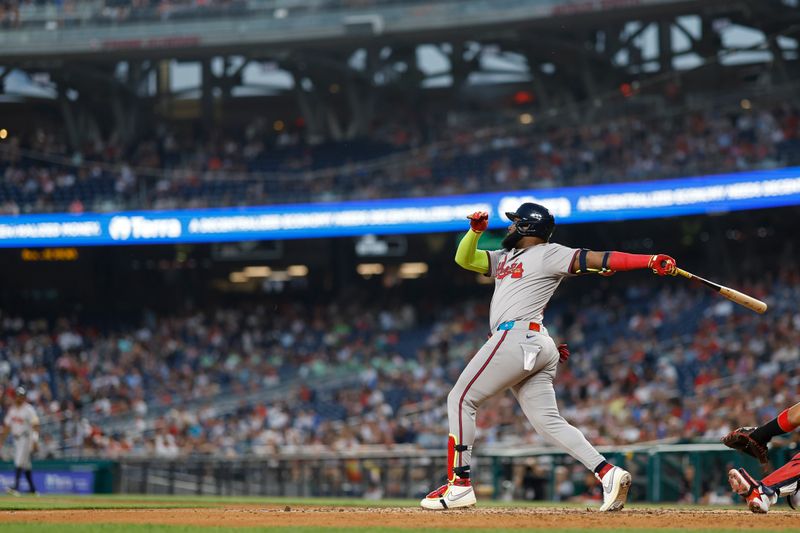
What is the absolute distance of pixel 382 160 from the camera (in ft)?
97.4

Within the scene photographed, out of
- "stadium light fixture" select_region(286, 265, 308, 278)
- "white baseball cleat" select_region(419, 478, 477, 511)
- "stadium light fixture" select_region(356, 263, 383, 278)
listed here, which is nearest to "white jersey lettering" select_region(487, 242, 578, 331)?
"white baseball cleat" select_region(419, 478, 477, 511)

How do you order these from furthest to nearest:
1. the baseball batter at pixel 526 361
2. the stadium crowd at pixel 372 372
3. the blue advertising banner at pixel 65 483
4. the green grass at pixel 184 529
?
the stadium crowd at pixel 372 372 < the blue advertising banner at pixel 65 483 < the baseball batter at pixel 526 361 < the green grass at pixel 184 529

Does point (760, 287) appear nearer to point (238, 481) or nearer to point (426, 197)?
point (426, 197)

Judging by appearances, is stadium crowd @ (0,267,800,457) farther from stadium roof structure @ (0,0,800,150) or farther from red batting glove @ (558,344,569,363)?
red batting glove @ (558,344,569,363)

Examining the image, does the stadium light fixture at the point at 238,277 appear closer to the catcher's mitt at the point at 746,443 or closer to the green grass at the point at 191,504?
the green grass at the point at 191,504

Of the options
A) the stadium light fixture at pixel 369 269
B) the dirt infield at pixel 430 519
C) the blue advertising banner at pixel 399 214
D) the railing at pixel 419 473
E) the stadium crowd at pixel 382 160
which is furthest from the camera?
the stadium light fixture at pixel 369 269

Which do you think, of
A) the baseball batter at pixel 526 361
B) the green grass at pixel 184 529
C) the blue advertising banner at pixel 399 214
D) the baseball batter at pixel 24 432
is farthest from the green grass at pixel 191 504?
the blue advertising banner at pixel 399 214

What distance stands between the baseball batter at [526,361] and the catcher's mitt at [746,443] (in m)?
0.67

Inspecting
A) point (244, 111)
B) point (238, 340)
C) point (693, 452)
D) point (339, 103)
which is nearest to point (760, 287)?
point (693, 452)

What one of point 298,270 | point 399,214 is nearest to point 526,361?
point 399,214

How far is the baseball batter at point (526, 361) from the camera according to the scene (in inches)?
293

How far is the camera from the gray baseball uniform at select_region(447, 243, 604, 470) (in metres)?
7.47

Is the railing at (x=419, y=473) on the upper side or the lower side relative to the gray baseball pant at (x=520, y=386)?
lower

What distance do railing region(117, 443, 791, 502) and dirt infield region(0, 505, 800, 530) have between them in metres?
6.33
